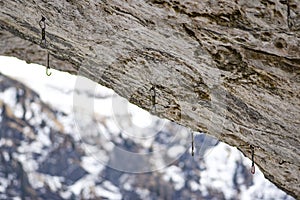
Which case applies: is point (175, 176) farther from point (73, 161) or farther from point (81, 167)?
point (73, 161)

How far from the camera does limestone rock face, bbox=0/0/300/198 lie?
Answer: 245 centimetres

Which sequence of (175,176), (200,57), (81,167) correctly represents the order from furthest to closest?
1. (175,176)
2. (81,167)
3. (200,57)

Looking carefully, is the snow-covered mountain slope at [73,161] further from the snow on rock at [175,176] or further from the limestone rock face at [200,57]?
the limestone rock face at [200,57]

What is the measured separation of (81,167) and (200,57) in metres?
11.7

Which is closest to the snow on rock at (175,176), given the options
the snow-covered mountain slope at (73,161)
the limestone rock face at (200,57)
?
the snow-covered mountain slope at (73,161)

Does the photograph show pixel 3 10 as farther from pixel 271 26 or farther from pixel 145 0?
pixel 271 26

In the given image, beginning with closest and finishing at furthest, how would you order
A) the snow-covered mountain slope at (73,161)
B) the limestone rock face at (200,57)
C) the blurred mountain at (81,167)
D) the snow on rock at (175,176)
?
1. the limestone rock face at (200,57)
2. the snow-covered mountain slope at (73,161)
3. the blurred mountain at (81,167)
4. the snow on rock at (175,176)

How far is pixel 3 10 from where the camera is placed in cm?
344

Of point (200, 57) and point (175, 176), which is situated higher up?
point (200, 57)

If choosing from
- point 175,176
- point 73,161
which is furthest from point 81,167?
point 175,176

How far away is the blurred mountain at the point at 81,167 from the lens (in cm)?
1337

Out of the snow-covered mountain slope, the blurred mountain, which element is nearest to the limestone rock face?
the snow-covered mountain slope

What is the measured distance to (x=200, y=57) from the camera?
283cm

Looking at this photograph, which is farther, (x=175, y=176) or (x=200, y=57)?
(x=175, y=176)
